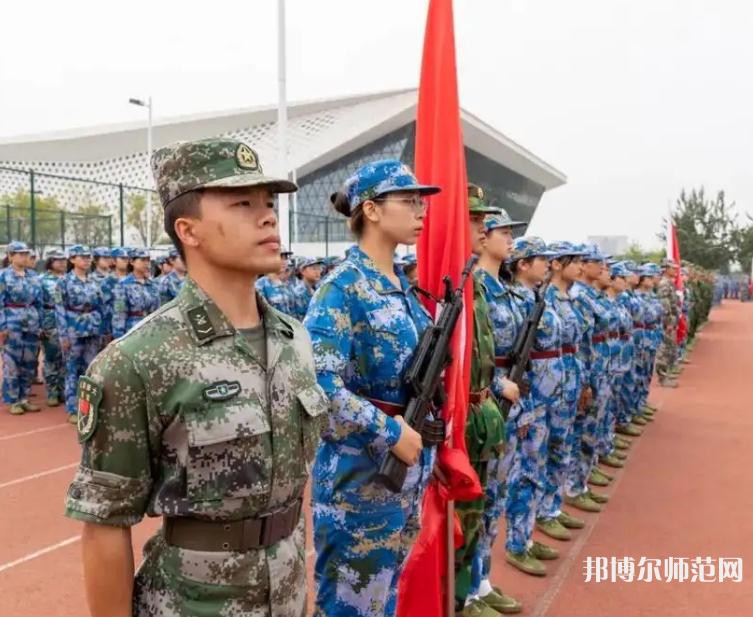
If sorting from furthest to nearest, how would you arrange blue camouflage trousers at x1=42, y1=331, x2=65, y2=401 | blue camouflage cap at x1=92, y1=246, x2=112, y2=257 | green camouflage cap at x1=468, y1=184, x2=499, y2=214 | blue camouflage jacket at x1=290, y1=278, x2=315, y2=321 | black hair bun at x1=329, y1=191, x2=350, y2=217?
blue camouflage jacket at x1=290, y1=278, x2=315, y2=321, blue camouflage cap at x1=92, y1=246, x2=112, y2=257, blue camouflage trousers at x1=42, y1=331, x2=65, y2=401, green camouflage cap at x1=468, y1=184, x2=499, y2=214, black hair bun at x1=329, y1=191, x2=350, y2=217

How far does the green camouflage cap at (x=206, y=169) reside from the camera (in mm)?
1344

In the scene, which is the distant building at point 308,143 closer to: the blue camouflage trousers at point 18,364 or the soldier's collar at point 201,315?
the blue camouflage trousers at point 18,364

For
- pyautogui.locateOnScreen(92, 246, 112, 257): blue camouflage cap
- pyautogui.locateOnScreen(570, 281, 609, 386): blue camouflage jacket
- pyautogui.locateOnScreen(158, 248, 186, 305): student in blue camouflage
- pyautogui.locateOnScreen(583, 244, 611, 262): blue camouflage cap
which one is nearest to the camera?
pyautogui.locateOnScreen(570, 281, 609, 386): blue camouflage jacket

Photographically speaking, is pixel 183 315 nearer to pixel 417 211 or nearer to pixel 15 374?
pixel 417 211

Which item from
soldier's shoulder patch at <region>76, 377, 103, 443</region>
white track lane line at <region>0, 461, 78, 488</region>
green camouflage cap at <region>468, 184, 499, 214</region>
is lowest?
white track lane line at <region>0, 461, 78, 488</region>

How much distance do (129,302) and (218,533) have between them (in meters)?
7.01

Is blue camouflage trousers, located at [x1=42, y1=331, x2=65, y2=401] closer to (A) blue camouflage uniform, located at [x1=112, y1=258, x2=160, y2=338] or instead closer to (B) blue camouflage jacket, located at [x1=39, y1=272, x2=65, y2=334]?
(B) blue camouflage jacket, located at [x1=39, y1=272, x2=65, y2=334]

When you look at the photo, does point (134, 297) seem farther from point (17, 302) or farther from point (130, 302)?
point (17, 302)

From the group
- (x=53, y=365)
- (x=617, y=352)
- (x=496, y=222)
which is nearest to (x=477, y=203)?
(x=496, y=222)

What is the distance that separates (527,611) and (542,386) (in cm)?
117

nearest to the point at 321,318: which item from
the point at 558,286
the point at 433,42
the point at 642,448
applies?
the point at 433,42

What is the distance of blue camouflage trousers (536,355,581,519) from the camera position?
4.23m

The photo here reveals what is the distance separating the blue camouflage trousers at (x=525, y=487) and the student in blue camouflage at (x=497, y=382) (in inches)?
11.5

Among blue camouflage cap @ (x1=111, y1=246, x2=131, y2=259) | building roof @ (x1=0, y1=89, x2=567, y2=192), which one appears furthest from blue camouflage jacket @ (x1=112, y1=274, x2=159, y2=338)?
building roof @ (x1=0, y1=89, x2=567, y2=192)
